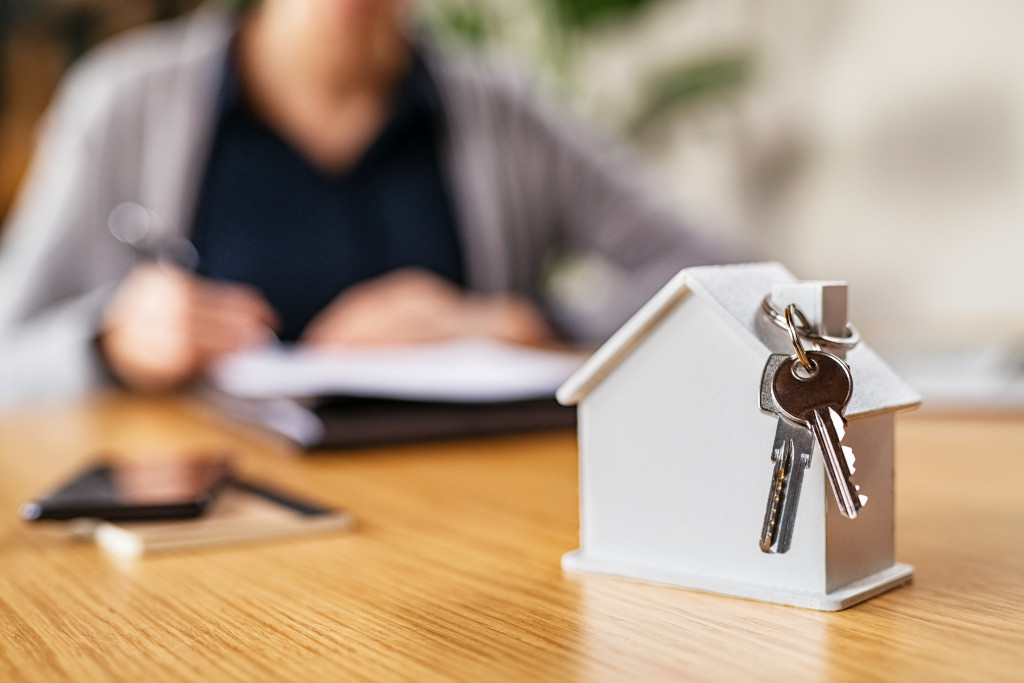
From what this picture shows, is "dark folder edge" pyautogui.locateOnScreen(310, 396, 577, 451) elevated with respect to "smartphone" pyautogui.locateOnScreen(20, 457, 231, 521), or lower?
lower

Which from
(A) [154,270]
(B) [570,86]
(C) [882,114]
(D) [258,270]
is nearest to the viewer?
(A) [154,270]

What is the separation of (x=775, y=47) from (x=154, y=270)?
1485 millimetres

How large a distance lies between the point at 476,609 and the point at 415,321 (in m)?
0.78

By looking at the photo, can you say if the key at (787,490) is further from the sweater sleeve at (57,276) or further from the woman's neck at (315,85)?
the woman's neck at (315,85)

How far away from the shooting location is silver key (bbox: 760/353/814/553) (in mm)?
303

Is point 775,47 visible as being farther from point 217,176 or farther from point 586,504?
point 586,504

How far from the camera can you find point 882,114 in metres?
1.90

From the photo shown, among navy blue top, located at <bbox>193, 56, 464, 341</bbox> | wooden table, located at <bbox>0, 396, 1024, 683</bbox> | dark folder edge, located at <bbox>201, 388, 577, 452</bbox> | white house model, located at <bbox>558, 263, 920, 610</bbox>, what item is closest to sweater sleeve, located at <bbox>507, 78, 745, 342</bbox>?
navy blue top, located at <bbox>193, 56, 464, 341</bbox>

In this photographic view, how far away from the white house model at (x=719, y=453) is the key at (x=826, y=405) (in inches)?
0.4

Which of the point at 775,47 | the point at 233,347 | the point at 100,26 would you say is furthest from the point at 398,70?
the point at 100,26

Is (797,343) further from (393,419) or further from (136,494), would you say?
(393,419)

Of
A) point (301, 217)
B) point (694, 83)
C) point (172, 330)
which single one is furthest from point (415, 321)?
point (694, 83)

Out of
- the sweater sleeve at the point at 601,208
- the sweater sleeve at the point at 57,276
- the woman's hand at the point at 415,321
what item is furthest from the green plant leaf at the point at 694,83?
the sweater sleeve at the point at 57,276

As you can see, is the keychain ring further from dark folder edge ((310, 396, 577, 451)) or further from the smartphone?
dark folder edge ((310, 396, 577, 451))
